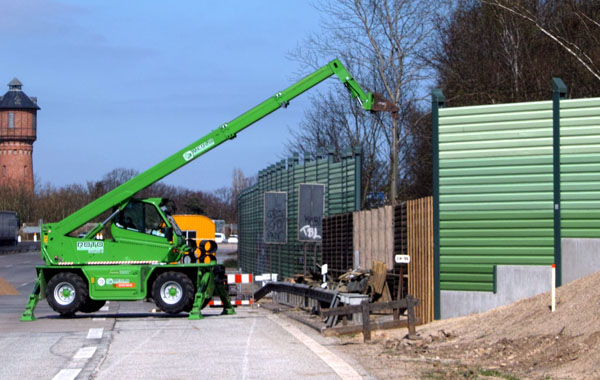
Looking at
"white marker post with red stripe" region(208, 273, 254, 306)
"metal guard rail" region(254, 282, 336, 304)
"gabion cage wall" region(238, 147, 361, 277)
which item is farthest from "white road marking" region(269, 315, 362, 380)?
"gabion cage wall" region(238, 147, 361, 277)

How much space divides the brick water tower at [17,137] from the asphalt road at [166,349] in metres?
111

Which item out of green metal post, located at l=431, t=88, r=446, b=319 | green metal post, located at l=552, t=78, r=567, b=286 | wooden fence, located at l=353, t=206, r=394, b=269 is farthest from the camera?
wooden fence, located at l=353, t=206, r=394, b=269

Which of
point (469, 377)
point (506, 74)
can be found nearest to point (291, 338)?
point (469, 377)

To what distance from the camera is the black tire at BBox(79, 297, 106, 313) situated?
21.6 m

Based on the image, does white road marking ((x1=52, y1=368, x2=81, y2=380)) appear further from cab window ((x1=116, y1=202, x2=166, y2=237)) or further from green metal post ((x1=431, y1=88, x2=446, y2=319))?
cab window ((x1=116, y1=202, x2=166, y2=237))

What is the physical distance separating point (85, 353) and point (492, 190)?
7.44 metres

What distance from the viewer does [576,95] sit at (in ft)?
106

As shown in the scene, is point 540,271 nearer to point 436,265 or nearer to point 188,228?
point 436,265

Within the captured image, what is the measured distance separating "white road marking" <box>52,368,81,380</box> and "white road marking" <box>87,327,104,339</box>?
442cm

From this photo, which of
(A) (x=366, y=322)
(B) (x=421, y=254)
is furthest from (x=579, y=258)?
(A) (x=366, y=322)

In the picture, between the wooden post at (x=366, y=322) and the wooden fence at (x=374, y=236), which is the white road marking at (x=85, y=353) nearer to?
the wooden post at (x=366, y=322)

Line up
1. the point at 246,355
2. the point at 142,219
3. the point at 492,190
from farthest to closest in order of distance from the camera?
the point at 142,219 < the point at 492,190 < the point at 246,355

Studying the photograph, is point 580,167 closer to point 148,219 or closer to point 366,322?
point 366,322

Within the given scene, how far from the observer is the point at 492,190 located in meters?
16.8
